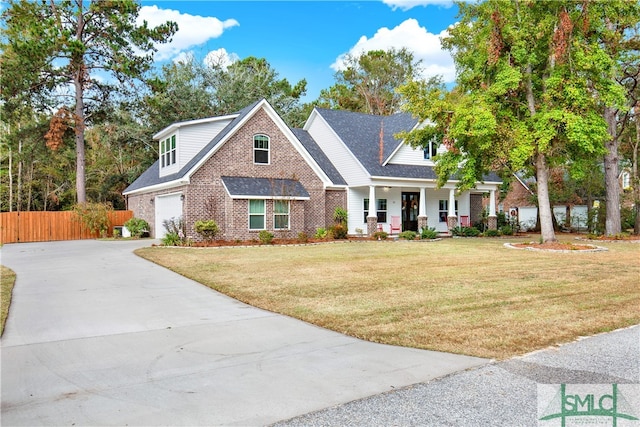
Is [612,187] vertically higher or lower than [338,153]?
lower

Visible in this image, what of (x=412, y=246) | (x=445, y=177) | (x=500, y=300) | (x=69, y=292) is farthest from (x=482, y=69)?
(x=69, y=292)

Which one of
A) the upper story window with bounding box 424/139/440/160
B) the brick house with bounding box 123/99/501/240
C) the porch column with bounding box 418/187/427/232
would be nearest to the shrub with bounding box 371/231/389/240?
the brick house with bounding box 123/99/501/240

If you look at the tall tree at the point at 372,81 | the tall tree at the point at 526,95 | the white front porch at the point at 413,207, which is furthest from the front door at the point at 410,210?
the tall tree at the point at 372,81

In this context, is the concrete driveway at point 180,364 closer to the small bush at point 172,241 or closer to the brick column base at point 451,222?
the small bush at point 172,241

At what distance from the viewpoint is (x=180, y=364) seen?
4.86 m

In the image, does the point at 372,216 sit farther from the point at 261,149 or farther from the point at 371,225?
the point at 261,149

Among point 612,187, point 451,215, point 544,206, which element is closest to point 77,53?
point 451,215

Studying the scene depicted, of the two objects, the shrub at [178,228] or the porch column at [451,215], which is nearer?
the shrub at [178,228]

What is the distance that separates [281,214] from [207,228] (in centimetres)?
363

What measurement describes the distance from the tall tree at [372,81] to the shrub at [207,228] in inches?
1147

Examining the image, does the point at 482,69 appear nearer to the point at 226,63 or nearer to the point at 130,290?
the point at 130,290

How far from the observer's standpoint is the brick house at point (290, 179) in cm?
2008

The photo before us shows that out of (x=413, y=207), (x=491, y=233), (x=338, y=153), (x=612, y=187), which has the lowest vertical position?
(x=491, y=233)

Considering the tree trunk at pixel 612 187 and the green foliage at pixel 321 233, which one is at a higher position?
the tree trunk at pixel 612 187
